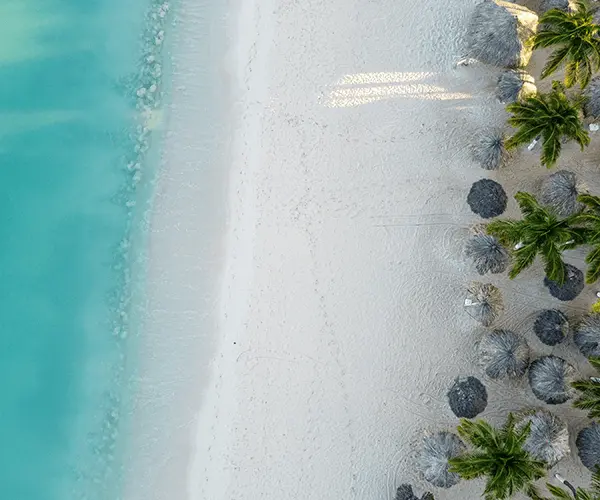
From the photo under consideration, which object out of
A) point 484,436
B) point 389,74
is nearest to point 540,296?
point 484,436

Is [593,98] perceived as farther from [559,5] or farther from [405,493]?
[405,493]

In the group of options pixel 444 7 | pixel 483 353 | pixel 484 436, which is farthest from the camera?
pixel 444 7

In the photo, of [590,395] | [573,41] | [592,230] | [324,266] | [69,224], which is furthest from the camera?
[69,224]

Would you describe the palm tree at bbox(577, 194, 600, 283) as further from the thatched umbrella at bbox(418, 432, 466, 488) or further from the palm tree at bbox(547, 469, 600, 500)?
the thatched umbrella at bbox(418, 432, 466, 488)

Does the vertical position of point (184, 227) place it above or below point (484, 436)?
above

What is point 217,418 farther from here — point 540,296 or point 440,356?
point 540,296

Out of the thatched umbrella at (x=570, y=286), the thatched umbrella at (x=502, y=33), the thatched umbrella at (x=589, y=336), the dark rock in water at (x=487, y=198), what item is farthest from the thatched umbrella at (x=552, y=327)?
the thatched umbrella at (x=502, y=33)

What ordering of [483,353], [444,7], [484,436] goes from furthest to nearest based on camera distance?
[444,7] < [483,353] < [484,436]

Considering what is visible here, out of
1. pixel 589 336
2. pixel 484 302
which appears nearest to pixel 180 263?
pixel 484 302
